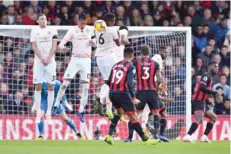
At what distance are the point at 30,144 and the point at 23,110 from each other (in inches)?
210

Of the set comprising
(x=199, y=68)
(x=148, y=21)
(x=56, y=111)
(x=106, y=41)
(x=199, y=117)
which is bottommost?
(x=199, y=117)

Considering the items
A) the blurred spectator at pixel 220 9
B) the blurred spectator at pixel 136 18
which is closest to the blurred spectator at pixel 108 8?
the blurred spectator at pixel 136 18

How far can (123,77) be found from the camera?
17.8 m

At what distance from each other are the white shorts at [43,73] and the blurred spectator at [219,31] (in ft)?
25.3

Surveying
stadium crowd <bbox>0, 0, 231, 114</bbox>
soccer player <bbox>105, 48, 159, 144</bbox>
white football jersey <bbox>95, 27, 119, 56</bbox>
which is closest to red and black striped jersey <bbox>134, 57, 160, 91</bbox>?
white football jersey <bbox>95, 27, 119, 56</bbox>

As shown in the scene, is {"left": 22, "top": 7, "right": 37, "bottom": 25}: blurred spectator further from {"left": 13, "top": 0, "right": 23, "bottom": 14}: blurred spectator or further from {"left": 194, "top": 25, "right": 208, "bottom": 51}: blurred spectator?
{"left": 194, "top": 25, "right": 208, "bottom": 51}: blurred spectator

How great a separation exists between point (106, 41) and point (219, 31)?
7810 mm

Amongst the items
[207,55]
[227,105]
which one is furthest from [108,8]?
[227,105]

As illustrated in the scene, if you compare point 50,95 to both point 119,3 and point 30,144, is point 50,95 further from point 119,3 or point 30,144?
point 119,3

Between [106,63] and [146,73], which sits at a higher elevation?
[106,63]

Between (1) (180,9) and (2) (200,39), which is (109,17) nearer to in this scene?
(2) (200,39)

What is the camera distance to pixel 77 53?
21.0m

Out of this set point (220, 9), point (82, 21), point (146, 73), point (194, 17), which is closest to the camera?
point (146, 73)

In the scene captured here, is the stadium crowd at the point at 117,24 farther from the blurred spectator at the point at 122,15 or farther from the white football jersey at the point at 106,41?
the white football jersey at the point at 106,41
